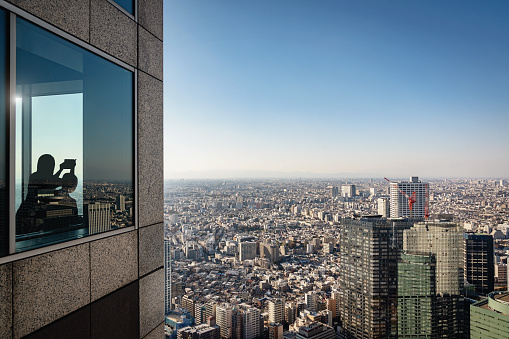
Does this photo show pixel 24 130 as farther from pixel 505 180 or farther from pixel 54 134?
pixel 505 180

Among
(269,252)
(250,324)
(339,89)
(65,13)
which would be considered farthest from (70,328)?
(339,89)

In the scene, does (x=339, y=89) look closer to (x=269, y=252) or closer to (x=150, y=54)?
(x=269, y=252)

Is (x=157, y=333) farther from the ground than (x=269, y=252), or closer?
farther from the ground

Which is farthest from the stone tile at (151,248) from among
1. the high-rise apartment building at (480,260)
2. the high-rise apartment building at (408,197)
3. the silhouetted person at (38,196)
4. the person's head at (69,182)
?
the high-rise apartment building at (408,197)

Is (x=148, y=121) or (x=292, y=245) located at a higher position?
(x=148, y=121)

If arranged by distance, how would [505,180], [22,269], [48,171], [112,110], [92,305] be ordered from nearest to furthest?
[22,269], [48,171], [92,305], [112,110], [505,180]

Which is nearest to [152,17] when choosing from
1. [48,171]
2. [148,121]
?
[148,121]

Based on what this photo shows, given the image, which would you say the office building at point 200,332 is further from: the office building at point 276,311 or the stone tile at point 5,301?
the stone tile at point 5,301
